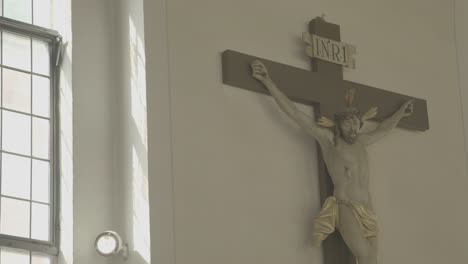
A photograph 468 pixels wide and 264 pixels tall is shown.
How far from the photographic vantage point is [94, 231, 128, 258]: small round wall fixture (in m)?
7.34

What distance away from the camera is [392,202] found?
8773mm

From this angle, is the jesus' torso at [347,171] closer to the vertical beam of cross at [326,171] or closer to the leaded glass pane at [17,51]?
the vertical beam of cross at [326,171]

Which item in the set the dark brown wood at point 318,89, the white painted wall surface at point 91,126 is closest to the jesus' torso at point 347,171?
the dark brown wood at point 318,89

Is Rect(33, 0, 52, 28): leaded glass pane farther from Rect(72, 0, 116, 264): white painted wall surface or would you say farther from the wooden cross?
the wooden cross

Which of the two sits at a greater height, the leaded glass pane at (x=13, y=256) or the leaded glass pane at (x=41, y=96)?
the leaded glass pane at (x=41, y=96)

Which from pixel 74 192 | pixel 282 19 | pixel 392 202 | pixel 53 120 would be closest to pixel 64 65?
pixel 53 120

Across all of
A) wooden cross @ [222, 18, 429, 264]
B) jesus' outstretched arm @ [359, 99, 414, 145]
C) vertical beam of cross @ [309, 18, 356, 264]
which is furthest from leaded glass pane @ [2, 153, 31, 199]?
jesus' outstretched arm @ [359, 99, 414, 145]

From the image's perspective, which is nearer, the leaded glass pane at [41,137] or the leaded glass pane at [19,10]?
the leaded glass pane at [41,137]

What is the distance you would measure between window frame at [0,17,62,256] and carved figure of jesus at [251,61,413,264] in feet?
4.57

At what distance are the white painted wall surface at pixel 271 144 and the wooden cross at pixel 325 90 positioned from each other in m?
0.08

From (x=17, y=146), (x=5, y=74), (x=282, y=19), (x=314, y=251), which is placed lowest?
(x=314, y=251)

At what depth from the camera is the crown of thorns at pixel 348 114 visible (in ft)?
27.5

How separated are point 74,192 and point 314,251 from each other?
177 cm

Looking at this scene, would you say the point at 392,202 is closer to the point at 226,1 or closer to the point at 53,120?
the point at 226,1
